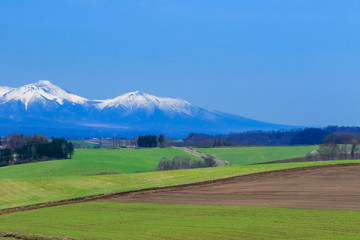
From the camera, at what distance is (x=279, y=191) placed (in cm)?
4456

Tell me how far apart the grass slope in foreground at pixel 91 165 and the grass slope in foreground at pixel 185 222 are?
49276 mm

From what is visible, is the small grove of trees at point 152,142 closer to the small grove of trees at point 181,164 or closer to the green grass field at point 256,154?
the green grass field at point 256,154

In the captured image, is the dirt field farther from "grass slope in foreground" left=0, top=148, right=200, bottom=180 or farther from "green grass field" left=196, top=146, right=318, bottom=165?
"green grass field" left=196, top=146, right=318, bottom=165

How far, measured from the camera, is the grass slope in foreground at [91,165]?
9138 cm

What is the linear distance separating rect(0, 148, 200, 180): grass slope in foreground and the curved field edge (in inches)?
1129

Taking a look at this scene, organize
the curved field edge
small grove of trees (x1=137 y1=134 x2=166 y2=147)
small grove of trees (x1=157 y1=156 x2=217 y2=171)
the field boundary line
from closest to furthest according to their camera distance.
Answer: the field boundary line < the curved field edge < small grove of trees (x1=157 y1=156 x2=217 y2=171) < small grove of trees (x1=137 y1=134 x2=166 y2=147)

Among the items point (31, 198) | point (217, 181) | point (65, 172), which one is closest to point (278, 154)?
point (65, 172)

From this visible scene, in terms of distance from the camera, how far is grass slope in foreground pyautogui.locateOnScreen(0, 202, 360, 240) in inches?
1053

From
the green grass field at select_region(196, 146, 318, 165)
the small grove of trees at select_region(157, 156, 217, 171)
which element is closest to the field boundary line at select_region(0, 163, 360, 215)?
the small grove of trees at select_region(157, 156, 217, 171)

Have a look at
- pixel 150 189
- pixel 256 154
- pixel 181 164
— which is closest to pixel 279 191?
pixel 150 189

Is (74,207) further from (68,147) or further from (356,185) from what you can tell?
(68,147)

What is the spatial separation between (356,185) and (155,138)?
431 ft

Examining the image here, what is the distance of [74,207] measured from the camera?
42.3 m

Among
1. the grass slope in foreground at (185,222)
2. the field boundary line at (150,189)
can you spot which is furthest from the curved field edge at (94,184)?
the grass slope in foreground at (185,222)
